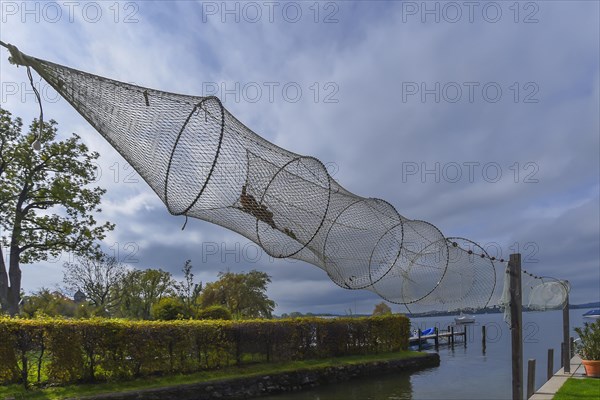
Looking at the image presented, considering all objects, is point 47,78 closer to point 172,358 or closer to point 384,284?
point 384,284

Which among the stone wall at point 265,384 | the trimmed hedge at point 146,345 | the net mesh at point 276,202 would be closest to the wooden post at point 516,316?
the net mesh at point 276,202

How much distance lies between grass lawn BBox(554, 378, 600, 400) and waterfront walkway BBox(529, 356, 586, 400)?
163mm

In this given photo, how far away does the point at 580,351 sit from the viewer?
43.8ft

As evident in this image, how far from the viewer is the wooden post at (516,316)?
29.0 feet

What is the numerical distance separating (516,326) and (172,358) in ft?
31.0

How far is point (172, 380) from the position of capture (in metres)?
13.3

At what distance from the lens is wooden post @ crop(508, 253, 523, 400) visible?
29.0 ft

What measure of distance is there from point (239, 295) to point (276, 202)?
3066 cm

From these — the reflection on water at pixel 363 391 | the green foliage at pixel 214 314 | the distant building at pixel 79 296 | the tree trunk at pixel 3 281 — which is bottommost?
the reflection on water at pixel 363 391

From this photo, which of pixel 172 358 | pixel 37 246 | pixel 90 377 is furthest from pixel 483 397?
pixel 37 246

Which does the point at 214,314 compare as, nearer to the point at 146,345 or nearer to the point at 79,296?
the point at 146,345

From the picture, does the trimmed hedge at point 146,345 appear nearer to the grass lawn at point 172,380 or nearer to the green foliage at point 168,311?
the grass lawn at point 172,380

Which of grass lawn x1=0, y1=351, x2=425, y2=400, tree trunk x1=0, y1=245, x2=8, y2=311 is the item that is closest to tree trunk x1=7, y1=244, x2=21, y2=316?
tree trunk x1=0, y1=245, x2=8, y2=311

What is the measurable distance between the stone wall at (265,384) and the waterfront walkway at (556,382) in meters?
6.14
